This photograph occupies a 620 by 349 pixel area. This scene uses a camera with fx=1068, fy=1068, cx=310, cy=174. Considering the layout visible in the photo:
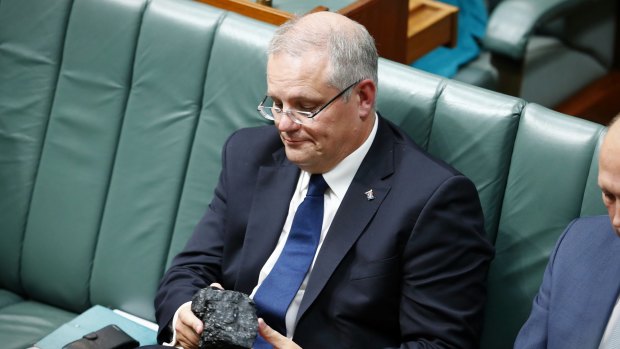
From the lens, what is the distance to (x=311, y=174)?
2.26m

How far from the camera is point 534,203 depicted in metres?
2.24

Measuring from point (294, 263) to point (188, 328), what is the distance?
26 cm

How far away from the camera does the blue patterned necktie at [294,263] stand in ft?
7.26

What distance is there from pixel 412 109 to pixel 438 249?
402mm

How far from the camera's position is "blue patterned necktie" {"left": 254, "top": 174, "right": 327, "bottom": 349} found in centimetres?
221

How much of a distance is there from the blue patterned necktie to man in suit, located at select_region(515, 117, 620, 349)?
0.47 m

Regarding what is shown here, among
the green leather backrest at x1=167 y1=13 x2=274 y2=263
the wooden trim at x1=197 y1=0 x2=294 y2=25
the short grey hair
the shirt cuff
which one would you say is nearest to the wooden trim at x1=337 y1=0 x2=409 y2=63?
the wooden trim at x1=197 y1=0 x2=294 y2=25

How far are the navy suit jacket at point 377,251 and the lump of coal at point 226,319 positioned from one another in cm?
16

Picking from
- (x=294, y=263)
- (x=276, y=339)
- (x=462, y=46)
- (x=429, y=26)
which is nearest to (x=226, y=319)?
(x=276, y=339)

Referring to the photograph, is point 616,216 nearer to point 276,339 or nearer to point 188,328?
point 276,339

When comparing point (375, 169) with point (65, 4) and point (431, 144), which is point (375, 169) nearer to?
point (431, 144)

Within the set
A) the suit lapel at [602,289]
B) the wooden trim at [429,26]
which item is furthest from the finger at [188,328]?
the wooden trim at [429,26]

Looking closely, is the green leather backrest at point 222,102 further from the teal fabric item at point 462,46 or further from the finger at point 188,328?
the teal fabric item at point 462,46

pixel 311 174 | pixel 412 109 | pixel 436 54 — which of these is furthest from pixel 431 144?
pixel 436 54
